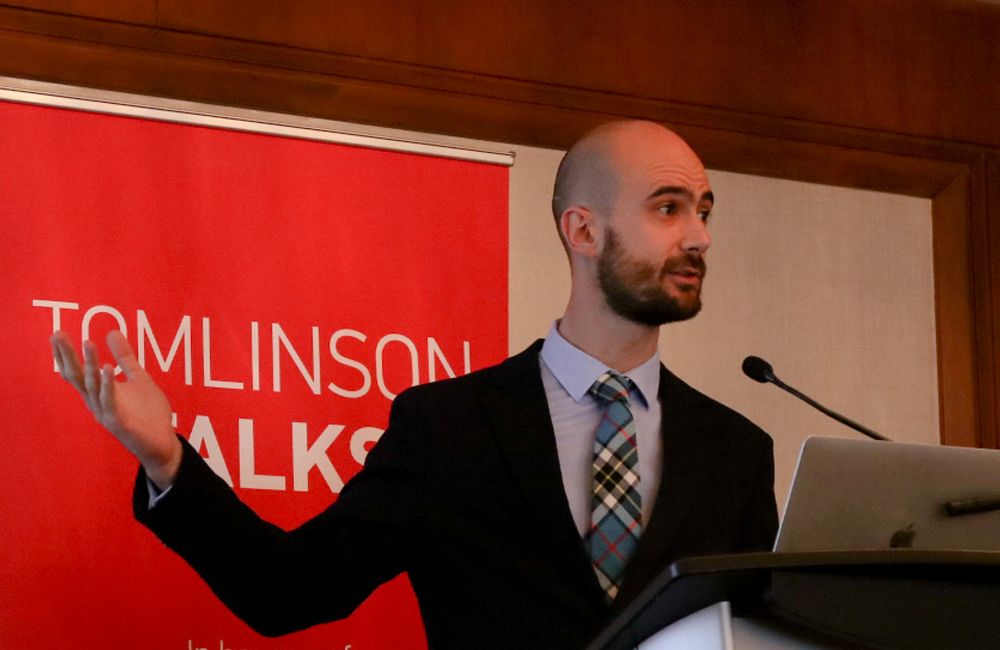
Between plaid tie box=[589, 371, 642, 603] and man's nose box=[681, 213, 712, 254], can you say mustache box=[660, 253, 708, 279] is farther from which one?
plaid tie box=[589, 371, 642, 603]

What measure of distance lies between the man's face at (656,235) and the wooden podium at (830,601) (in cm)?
97

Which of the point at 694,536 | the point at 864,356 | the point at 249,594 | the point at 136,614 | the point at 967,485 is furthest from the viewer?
the point at 864,356

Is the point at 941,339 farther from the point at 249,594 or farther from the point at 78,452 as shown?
the point at 249,594

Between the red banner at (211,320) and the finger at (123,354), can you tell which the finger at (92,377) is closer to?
the finger at (123,354)

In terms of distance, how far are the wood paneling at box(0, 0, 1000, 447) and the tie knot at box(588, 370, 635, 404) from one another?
1.49 metres

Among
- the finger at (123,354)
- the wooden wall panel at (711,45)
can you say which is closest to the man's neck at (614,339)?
the finger at (123,354)

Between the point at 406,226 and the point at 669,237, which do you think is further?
the point at 406,226

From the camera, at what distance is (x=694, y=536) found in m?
2.13

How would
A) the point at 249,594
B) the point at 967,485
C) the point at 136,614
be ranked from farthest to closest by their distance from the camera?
the point at 136,614
the point at 249,594
the point at 967,485

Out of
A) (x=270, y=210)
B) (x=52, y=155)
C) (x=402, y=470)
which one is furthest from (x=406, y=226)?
(x=402, y=470)

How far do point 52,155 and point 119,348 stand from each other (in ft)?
4.89

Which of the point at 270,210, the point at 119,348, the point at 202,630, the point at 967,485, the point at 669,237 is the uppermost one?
the point at 270,210

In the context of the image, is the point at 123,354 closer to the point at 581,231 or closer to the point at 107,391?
the point at 107,391

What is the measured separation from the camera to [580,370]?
2.36 meters
